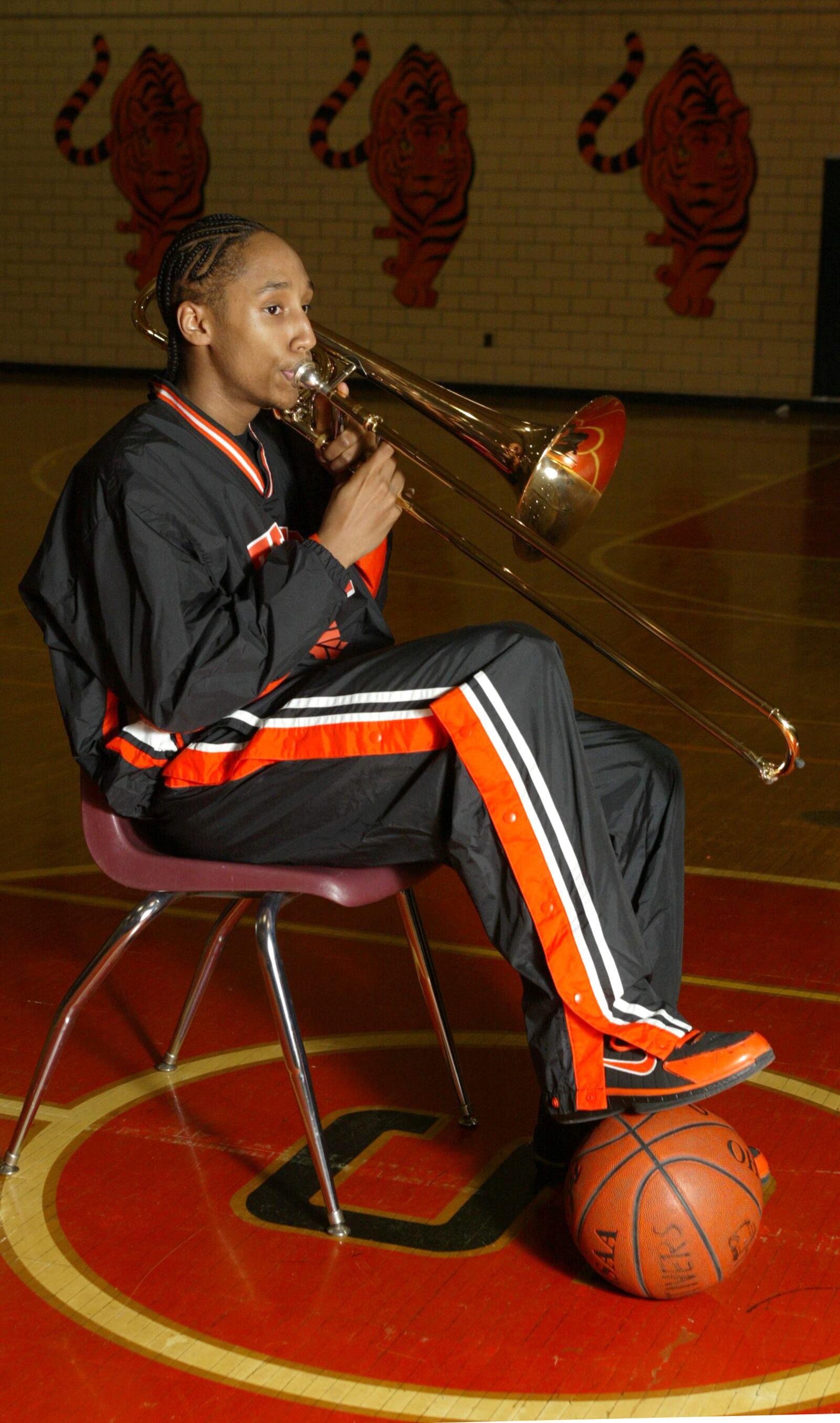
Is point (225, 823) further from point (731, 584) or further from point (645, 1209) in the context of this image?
point (731, 584)

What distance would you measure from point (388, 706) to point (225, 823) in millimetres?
302

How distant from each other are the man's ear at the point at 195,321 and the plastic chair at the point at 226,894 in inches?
26.4

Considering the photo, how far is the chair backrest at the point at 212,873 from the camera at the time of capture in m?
2.21

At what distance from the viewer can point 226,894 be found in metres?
2.28

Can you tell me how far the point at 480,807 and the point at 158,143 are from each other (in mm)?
16178

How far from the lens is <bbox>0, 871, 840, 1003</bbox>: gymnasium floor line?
3102 millimetres

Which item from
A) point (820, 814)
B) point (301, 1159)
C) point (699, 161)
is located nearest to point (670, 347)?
point (699, 161)

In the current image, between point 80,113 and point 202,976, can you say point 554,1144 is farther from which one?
point 80,113

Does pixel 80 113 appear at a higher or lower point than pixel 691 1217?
higher

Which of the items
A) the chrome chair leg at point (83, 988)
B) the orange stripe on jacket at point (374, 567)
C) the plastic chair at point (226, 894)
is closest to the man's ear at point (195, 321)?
the orange stripe on jacket at point (374, 567)

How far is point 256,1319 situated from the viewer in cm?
207

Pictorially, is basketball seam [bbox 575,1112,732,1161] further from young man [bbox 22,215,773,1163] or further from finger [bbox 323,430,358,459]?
finger [bbox 323,430,358,459]

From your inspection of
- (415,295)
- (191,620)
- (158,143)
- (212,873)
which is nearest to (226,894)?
(212,873)

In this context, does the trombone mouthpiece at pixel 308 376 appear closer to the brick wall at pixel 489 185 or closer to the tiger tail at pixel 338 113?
the brick wall at pixel 489 185
